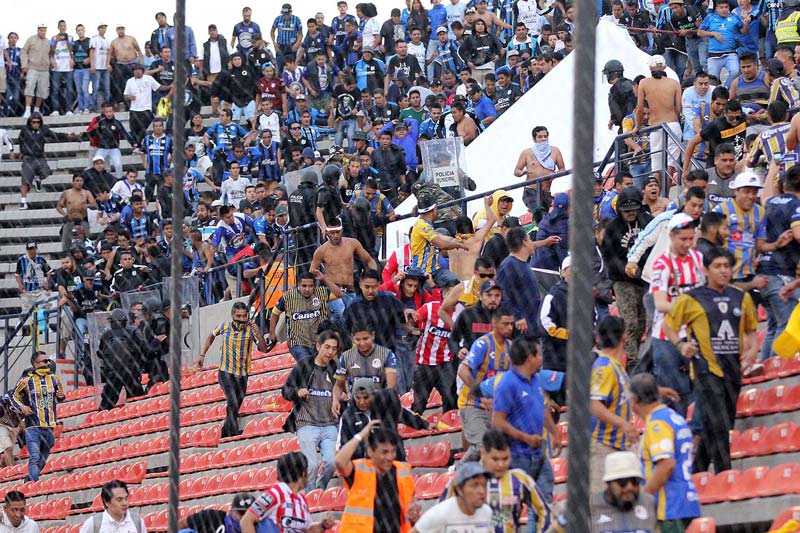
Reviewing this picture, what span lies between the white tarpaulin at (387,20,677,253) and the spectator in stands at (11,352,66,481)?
4.71m

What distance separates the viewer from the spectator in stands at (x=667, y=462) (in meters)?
8.27

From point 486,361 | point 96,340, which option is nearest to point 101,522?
point 486,361

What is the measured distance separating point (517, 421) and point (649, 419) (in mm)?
1248

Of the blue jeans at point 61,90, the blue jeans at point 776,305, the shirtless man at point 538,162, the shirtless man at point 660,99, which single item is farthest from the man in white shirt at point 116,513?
the blue jeans at point 61,90

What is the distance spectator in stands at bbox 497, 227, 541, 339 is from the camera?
40.7 ft

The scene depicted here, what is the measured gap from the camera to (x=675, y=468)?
8320 mm

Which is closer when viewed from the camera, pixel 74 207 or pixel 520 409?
pixel 520 409

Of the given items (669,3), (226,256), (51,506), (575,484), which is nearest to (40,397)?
(51,506)

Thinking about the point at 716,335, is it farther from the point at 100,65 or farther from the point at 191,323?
the point at 100,65

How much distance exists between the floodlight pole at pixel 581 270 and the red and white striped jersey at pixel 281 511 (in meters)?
5.07

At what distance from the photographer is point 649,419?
8.38 metres

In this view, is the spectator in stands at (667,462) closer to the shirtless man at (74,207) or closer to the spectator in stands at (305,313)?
the spectator in stands at (305,313)

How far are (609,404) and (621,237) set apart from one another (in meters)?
3.30

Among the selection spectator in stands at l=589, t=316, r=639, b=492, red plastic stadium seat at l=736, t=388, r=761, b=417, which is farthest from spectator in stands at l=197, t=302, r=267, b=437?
spectator in stands at l=589, t=316, r=639, b=492
